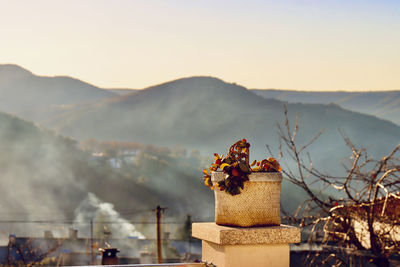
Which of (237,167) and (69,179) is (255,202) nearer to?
(237,167)

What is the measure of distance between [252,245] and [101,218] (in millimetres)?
96169

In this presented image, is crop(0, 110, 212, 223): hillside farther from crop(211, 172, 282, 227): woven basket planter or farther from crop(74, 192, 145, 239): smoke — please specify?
crop(211, 172, 282, 227): woven basket planter

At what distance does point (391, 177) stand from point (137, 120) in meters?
139

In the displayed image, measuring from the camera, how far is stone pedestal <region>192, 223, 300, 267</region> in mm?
4188

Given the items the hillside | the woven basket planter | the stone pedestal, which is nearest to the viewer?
the stone pedestal

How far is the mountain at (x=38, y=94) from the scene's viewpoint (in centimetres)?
14849

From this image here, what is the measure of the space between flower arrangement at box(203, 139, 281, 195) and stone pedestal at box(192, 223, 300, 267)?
0.31 meters

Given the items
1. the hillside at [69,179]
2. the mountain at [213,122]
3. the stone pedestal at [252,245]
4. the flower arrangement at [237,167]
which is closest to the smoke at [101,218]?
the hillside at [69,179]

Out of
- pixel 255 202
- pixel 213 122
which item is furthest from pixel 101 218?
pixel 255 202

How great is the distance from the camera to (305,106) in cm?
15412

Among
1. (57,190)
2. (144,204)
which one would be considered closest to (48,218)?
(57,190)

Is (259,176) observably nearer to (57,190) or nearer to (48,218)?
(48,218)

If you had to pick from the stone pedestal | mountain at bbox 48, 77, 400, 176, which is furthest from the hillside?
the stone pedestal

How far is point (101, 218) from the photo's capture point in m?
98.1
